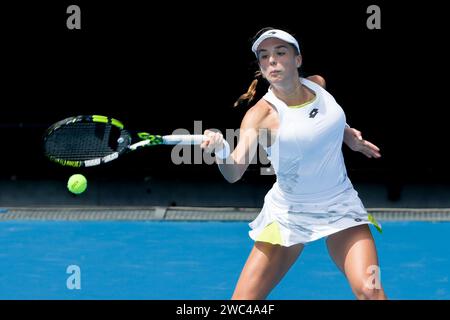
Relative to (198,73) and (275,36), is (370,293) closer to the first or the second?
(275,36)

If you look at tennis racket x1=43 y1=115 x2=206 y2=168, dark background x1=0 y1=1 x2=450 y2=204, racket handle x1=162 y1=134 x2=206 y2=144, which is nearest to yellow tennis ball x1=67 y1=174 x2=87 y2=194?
tennis racket x1=43 y1=115 x2=206 y2=168

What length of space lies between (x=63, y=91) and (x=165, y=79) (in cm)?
86

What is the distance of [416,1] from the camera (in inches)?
348

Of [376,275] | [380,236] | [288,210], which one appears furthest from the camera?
[380,236]

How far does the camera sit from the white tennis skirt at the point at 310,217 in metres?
4.71

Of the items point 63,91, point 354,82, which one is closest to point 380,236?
point 354,82

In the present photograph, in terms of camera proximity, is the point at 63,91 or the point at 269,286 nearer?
the point at 269,286

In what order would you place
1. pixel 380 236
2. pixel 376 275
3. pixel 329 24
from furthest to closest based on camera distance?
pixel 329 24
pixel 380 236
pixel 376 275

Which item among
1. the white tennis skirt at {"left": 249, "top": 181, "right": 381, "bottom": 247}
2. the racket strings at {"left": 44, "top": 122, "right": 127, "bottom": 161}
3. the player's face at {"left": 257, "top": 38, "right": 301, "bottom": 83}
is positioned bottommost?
the white tennis skirt at {"left": 249, "top": 181, "right": 381, "bottom": 247}

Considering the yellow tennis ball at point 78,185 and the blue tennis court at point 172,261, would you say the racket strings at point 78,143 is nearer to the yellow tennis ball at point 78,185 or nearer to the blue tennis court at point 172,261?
the blue tennis court at point 172,261

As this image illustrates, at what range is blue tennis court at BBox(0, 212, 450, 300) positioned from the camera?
21.6 ft

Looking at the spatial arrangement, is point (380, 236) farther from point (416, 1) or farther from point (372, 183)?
point (416, 1)

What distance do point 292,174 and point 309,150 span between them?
5.3 inches

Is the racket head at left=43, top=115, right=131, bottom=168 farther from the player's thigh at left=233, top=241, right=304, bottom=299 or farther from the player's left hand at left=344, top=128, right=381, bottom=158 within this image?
the player's left hand at left=344, top=128, right=381, bottom=158
